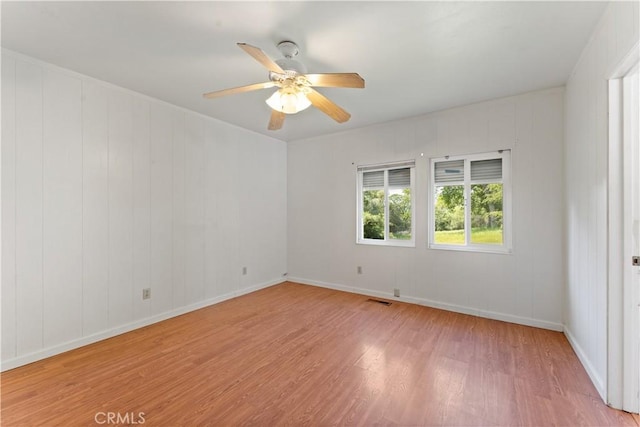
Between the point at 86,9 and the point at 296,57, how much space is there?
147 cm

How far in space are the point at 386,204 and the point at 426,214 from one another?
0.67m

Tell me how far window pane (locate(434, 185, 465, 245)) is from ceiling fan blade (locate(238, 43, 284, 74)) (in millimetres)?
2775

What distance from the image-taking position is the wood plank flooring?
5.75 ft

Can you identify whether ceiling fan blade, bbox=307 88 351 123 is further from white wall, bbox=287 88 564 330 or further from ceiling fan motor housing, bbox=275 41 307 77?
white wall, bbox=287 88 564 330

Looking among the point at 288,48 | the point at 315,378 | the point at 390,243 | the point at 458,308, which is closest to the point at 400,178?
the point at 390,243

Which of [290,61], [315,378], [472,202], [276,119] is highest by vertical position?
[290,61]

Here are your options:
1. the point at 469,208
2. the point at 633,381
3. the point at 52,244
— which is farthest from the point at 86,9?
the point at 633,381

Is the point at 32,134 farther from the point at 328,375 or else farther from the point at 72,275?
the point at 328,375

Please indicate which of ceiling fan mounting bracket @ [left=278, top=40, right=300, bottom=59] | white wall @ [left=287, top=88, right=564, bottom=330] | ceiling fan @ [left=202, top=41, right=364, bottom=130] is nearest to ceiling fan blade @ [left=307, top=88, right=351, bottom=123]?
ceiling fan @ [left=202, top=41, right=364, bottom=130]

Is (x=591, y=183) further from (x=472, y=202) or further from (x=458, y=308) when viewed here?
(x=458, y=308)

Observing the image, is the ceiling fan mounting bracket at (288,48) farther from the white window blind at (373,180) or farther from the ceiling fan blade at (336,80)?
the white window blind at (373,180)

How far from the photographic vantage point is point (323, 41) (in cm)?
214

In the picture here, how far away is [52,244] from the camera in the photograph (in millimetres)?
2504

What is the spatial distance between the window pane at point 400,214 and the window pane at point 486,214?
0.85m
